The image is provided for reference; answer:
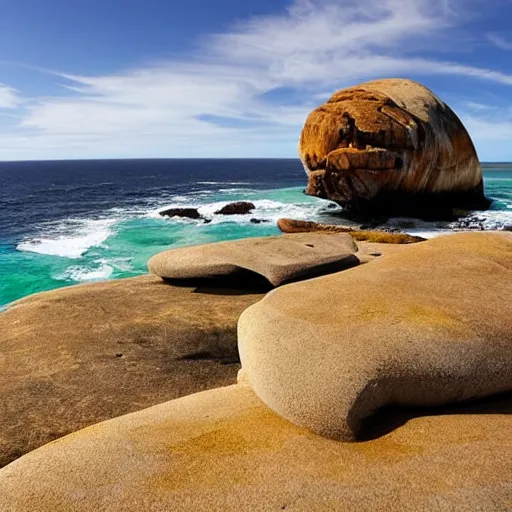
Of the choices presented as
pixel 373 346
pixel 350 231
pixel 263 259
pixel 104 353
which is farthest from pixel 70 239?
pixel 373 346

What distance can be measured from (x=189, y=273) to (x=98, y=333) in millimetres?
2227

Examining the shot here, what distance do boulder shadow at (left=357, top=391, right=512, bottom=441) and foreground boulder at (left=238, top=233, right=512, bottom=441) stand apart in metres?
0.07

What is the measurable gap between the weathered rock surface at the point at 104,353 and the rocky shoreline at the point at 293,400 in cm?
3

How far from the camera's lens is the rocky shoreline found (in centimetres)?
368

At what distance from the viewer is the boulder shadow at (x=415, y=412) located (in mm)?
4277

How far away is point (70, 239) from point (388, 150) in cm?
2025

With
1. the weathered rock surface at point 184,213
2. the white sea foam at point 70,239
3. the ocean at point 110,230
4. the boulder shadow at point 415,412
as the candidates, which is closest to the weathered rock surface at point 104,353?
the boulder shadow at point 415,412

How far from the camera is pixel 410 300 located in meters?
5.43

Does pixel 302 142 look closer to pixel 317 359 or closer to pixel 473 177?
pixel 473 177

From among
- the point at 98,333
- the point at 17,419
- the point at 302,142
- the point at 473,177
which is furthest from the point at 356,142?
the point at 17,419

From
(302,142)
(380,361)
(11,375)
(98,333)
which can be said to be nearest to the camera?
(380,361)

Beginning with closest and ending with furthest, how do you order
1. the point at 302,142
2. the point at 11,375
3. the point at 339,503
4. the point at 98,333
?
the point at 339,503
the point at 11,375
the point at 98,333
the point at 302,142

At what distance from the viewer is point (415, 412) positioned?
4.55m

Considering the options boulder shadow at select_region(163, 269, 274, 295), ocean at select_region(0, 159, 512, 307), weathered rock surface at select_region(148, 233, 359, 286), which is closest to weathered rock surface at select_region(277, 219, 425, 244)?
ocean at select_region(0, 159, 512, 307)
